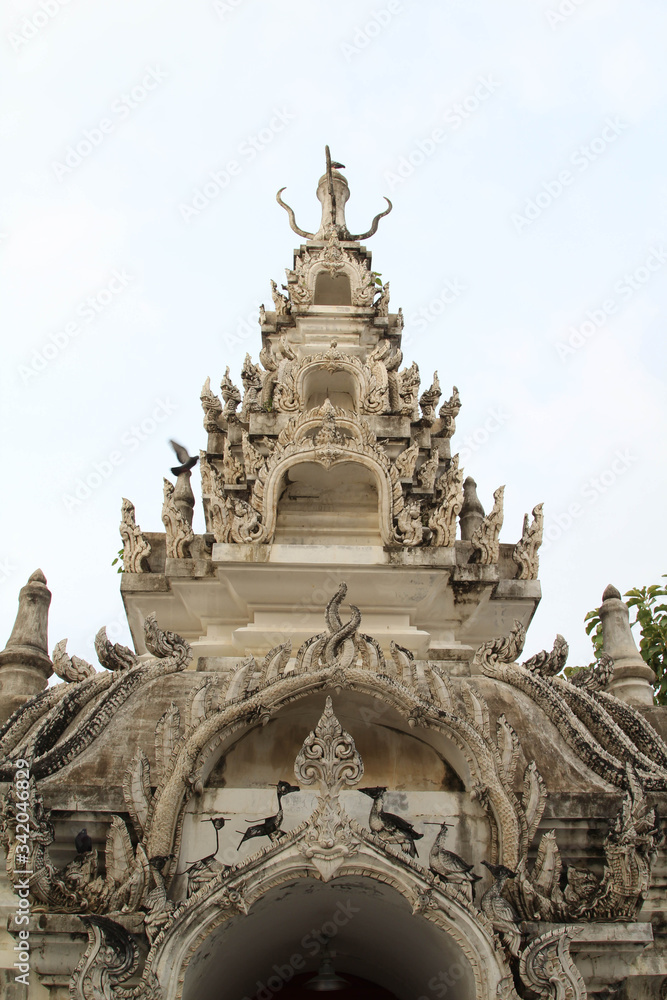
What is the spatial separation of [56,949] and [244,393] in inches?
394

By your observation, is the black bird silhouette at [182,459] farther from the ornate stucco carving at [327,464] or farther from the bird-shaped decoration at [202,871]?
the bird-shaped decoration at [202,871]

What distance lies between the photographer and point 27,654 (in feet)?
32.5

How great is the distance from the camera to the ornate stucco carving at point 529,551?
12383mm

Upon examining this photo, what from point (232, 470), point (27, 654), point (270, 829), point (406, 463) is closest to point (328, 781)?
point (270, 829)

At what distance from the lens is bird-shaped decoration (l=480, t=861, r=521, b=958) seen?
5.77 m

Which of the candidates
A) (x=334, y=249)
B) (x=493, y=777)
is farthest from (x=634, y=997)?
(x=334, y=249)

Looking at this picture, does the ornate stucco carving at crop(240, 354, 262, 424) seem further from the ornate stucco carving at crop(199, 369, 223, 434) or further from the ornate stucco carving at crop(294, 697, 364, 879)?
the ornate stucco carving at crop(294, 697, 364, 879)

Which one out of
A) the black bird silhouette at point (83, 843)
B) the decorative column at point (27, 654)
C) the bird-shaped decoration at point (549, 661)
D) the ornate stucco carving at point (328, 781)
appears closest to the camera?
the ornate stucco carving at point (328, 781)

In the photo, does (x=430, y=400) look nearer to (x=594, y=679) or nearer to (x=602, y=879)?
(x=594, y=679)

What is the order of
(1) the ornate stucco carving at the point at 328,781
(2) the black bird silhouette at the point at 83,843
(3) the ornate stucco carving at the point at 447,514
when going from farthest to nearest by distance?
1. (3) the ornate stucco carving at the point at 447,514
2. (2) the black bird silhouette at the point at 83,843
3. (1) the ornate stucco carving at the point at 328,781

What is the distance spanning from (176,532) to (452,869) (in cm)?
715

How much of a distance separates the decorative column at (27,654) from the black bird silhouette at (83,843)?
3.05 m

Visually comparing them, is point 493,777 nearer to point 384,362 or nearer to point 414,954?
point 414,954

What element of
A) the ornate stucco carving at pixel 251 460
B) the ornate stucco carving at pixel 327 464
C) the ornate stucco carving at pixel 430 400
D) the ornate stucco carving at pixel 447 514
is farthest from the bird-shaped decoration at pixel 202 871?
the ornate stucco carving at pixel 430 400
